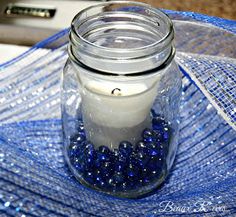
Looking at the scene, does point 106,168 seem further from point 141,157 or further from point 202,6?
point 202,6

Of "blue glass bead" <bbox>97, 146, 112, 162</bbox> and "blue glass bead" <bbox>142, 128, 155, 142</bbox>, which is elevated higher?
"blue glass bead" <bbox>142, 128, 155, 142</bbox>

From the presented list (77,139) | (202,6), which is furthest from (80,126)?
(202,6)

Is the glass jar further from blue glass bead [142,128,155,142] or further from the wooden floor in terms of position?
the wooden floor

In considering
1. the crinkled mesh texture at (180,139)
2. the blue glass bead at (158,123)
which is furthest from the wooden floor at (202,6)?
the blue glass bead at (158,123)

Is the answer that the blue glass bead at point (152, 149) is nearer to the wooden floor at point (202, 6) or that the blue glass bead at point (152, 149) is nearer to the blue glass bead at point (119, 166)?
the blue glass bead at point (119, 166)

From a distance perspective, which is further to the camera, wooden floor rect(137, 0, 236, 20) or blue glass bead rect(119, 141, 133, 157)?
wooden floor rect(137, 0, 236, 20)

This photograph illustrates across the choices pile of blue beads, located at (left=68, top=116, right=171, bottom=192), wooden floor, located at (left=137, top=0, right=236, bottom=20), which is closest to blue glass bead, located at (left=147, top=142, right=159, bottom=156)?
pile of blue beads, located at (left=68, top=116, right=171, bottom=192)

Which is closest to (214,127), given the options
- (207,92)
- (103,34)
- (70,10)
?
(207,92)

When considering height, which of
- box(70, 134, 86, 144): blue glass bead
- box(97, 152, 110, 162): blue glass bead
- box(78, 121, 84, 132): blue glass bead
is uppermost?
box(97, 152, 110, 162): blue glass bead
